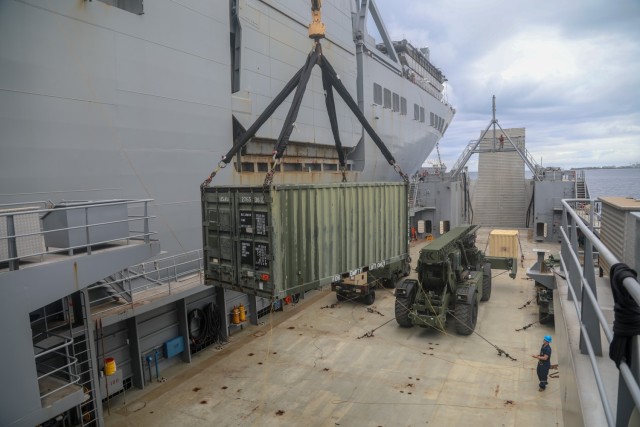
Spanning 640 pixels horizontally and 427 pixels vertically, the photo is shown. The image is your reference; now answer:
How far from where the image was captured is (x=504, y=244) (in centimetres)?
2019

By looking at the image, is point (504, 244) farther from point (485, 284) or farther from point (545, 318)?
point (545, 318)

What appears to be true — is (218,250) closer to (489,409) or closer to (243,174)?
(243,174)

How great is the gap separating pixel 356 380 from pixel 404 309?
11.6 feet

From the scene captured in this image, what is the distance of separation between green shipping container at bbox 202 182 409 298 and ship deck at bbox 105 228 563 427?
307cm

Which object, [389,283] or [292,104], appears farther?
[389,283]

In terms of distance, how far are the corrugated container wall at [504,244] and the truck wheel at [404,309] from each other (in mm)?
8174

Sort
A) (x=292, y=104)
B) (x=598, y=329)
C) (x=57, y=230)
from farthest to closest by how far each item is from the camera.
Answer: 1. (x=292, y=104)
2. (x=57, y=230)
3. (x=598, y=329)

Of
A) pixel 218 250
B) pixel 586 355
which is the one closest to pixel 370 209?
pixel 218 250

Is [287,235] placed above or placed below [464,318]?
above

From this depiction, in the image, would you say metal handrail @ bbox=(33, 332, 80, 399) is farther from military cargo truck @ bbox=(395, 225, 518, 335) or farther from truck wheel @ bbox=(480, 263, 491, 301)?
truck wheel @ bbox=(480, 263, 491, 301)

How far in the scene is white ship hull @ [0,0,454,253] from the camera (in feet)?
27.9

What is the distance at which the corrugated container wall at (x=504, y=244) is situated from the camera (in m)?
20.0

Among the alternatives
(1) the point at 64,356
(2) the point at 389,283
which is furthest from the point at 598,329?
(2) the point at 389,283

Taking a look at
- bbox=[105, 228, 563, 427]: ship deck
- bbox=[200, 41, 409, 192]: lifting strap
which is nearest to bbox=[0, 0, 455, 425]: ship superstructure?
bbox=[105, 228, 563, 427]: ship deck
